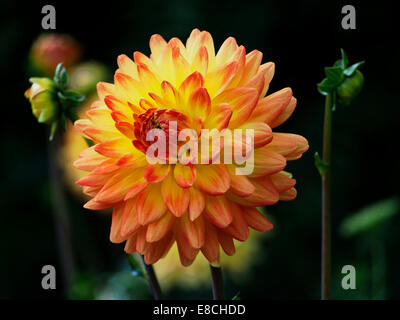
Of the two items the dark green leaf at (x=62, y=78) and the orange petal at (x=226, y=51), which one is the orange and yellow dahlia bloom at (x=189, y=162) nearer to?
the orange petal at (x=226, y=51)

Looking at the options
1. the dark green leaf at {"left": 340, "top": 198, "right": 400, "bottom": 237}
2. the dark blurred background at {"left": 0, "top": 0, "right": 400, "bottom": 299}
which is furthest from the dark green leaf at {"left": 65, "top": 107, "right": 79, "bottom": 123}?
the dark blurred background at {"left": 0, "top": 0, "right": 400, "bottom": 299}

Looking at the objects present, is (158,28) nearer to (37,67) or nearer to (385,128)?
(37,67)

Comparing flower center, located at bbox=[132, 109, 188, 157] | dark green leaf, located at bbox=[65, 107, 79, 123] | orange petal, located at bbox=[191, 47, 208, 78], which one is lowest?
flower center, located at bbox=[132, 109, 188, 157]

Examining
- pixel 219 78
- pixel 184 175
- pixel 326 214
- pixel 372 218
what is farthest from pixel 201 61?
pixel 372 218

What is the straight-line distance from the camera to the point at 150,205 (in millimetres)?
614

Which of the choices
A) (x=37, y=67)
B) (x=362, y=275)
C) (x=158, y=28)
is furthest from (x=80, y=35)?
(x=362, y=275)

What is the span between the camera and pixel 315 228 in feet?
5.49

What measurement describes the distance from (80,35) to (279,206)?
2.73 ft

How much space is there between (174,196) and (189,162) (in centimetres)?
4

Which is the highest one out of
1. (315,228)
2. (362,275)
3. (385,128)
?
(385,128)

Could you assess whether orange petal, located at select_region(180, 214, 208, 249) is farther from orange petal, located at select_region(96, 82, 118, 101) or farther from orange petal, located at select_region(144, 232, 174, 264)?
orange petal, located at select_region(96, 82, 118, 101)

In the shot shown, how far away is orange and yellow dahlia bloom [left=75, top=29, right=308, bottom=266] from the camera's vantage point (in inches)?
23.6

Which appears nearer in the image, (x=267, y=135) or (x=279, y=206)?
(x=267, y=135)

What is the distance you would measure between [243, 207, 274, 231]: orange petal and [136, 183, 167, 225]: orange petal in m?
0.09
